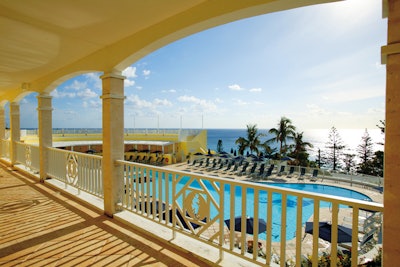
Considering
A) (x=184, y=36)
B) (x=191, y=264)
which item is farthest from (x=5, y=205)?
(x=184, y=36)

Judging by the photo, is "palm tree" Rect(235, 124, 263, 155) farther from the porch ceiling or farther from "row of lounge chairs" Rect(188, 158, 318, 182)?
the porch ceiling

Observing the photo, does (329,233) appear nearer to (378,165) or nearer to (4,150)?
(4,150)

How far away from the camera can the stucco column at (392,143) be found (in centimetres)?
124

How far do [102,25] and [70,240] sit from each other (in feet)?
9.23

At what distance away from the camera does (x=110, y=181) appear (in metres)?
3.35

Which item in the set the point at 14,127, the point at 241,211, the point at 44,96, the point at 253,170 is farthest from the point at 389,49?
the point at 253,170

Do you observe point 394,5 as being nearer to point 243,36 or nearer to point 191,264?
point 191,264

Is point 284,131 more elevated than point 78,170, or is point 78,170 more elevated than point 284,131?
point 284,131

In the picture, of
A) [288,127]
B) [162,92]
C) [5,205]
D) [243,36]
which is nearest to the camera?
[5,205]

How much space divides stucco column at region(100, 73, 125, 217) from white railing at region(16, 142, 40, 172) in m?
3.98

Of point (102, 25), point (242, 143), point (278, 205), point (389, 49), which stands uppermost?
point (102, 25)

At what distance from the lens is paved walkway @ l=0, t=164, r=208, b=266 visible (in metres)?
2.20

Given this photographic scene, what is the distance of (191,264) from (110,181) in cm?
192

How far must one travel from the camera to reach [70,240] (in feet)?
8.48
